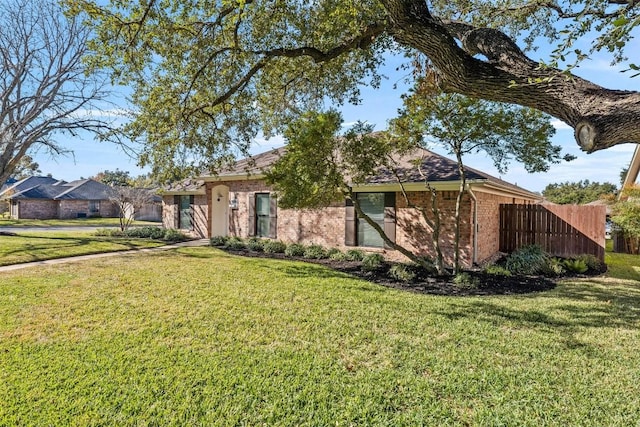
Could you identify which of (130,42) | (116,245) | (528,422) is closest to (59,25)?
(116,245)

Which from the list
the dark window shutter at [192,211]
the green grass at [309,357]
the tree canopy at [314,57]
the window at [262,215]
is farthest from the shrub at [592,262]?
the dark window shutter at [192,211]

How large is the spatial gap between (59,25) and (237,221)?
14515 millimetres

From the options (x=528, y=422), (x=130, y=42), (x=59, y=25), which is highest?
(x=59, y=25)

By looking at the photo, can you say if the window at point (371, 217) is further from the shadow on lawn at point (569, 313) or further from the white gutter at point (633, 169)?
the white gutter at point (633, 169)

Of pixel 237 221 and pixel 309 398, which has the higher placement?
pixel 237 221

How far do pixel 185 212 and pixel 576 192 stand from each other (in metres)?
51.1

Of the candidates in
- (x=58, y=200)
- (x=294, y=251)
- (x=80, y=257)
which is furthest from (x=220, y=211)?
(x=58, y=200)

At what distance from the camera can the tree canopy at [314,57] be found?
11.3 ft

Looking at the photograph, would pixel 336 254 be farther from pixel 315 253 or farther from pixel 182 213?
pixel 182 213

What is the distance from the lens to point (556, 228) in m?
12.3

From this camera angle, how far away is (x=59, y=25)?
17.7m

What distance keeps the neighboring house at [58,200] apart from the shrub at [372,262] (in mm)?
34921

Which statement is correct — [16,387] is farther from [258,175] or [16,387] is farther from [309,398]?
[258,175]

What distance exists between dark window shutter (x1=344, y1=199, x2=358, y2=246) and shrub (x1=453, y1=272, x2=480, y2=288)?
162 inches
